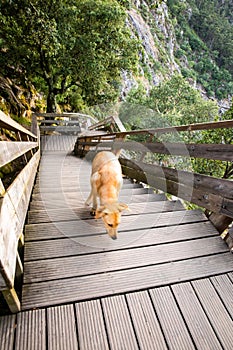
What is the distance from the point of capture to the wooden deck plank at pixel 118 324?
1.26 m

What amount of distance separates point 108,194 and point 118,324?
3.91 ft

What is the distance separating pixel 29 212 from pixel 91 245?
2.96 feet

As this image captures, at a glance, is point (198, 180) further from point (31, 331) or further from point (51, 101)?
point (51, 101)

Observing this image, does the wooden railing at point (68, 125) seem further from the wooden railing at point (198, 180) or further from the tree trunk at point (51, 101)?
the wooden railing at point (198, 180)

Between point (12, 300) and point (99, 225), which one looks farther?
point (99, 225)

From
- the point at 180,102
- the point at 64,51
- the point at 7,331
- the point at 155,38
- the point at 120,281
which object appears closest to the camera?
the point at 7,331

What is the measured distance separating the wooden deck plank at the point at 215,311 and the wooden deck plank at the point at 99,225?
0.76 metres

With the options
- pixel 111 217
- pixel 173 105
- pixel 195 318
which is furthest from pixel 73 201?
pixel 173 105

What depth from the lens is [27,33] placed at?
6844 millimetres

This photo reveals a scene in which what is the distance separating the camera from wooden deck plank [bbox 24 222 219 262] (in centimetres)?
180

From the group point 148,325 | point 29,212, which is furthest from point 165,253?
point 29,212

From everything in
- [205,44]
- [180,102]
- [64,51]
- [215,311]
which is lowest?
[215,311]

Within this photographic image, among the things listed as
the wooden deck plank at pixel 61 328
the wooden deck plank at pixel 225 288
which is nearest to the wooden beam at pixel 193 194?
the wooden deck plank at pixel 225 288

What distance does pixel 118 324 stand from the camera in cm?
135
